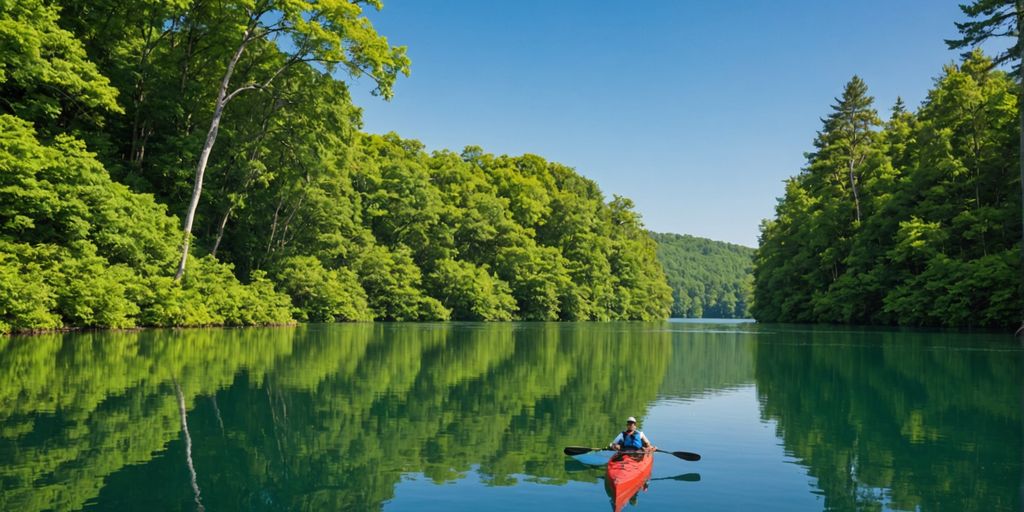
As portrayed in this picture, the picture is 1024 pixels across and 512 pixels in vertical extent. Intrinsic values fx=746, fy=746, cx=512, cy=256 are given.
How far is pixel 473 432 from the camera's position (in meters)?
11.5

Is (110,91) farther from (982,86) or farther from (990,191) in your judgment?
(982,86)

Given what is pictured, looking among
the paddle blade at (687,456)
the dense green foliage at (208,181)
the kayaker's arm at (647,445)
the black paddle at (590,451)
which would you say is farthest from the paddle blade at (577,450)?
the dense green foliage at (208,181)

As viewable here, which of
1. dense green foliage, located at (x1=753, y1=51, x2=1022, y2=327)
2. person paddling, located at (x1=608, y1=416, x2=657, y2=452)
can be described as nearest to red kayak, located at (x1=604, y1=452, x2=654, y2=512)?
person paddling, located at (x1=608, y1=416, x2=657, y2=452)

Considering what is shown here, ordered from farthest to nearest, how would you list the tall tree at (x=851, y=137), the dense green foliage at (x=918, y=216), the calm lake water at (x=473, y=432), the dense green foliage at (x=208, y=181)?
the tall tree at (x=851, y=137) → the dense green foliage at (x=918, y=216) → the dense green foliage at (x=208, y=181) → the calm lake water at (x=473, y=432)

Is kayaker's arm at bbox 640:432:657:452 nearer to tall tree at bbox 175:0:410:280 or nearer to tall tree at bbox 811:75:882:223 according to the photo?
tall tree at bbox 175:0:410:280

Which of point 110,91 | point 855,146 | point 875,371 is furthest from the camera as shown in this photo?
point 855,146

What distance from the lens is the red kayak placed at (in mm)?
8109

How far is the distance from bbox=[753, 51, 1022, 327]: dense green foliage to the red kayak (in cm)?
3444

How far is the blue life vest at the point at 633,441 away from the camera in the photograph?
31.9 feet

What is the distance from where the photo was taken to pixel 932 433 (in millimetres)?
11977

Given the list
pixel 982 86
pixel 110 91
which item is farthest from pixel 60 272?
pixel 982 86

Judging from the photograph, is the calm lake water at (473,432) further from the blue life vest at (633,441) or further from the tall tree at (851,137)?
the tall tree at (851,137)

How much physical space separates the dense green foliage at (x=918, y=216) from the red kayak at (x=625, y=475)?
113 ft

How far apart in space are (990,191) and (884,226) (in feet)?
23.6
